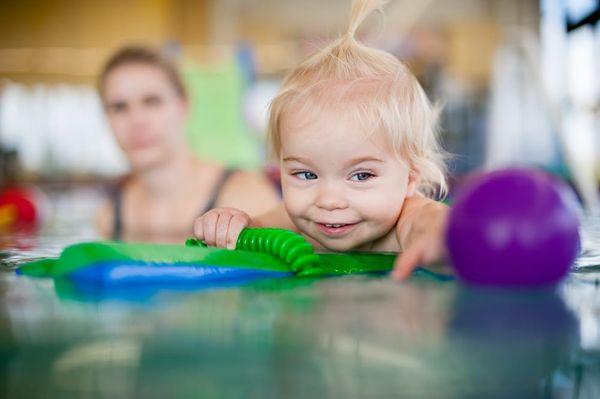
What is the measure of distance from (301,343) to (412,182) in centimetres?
89

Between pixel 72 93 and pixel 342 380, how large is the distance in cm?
841

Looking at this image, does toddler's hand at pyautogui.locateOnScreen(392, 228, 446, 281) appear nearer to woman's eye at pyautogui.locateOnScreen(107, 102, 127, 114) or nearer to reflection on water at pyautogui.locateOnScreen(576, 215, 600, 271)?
reflection on water at pyautogui.locateOnScreen(576, 215, 600, 271)

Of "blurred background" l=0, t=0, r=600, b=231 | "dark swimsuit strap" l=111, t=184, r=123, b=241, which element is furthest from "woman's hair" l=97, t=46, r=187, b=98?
"blurred background" l=0, t=0, r=600, b=231

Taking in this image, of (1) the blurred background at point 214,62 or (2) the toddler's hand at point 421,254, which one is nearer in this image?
(2) the toddler's hand at point 421,254

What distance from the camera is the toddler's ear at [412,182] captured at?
1589mm

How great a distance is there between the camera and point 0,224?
321 centimetres

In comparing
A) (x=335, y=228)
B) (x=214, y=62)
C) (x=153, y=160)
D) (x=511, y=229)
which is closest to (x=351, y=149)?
(x=335, y=228)

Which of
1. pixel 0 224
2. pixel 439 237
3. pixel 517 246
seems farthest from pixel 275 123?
pixel 0 224

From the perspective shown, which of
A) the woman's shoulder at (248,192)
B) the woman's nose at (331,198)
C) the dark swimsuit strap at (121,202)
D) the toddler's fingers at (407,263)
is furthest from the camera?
the dark swimsuit strap at (121,202)

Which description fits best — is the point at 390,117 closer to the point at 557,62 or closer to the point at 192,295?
the point at 192,295

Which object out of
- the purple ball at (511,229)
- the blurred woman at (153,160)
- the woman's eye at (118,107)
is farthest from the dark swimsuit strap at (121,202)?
the purple ball at (511,229)

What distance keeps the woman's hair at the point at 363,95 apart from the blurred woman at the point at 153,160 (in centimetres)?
151

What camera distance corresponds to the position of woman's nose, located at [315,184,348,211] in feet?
4.68

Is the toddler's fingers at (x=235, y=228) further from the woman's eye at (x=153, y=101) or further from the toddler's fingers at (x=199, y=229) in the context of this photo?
the woman's eye at (x=153, y=101)
